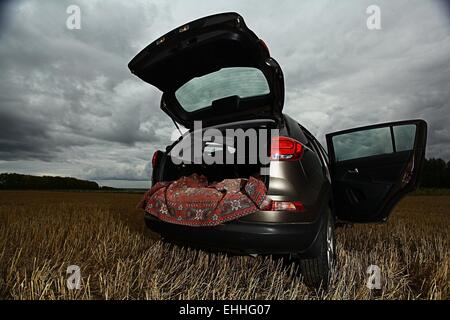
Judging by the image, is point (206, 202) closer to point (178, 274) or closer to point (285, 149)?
point (285, 149)

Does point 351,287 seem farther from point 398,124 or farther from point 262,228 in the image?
point 398,124

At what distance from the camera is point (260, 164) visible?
234 cm

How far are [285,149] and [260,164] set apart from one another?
0.93 ft

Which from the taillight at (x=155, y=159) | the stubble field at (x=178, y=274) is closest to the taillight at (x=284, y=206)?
the stubble field at (x=178, y=274)

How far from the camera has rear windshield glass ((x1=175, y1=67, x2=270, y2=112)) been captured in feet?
8.86

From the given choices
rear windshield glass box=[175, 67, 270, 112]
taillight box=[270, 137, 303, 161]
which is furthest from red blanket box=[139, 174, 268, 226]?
rear windshield glass box=[175, 67, 270, 112]

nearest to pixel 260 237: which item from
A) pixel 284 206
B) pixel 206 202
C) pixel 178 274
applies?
pixel 284 206

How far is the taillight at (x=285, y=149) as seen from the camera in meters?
2.13

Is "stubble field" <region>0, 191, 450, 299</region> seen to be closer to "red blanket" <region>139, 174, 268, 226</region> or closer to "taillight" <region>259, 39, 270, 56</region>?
"red blanket" <region>139, 174, 268, 226</region>

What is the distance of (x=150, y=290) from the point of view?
2.09m

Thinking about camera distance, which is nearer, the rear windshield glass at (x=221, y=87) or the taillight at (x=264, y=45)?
the taillight at (x=264, y=45)

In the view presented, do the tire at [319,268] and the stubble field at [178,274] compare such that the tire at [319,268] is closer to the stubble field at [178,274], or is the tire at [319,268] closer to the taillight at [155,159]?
the stubble field at [178,274]

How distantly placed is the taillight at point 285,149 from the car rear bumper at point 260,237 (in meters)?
0.50
